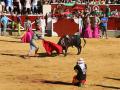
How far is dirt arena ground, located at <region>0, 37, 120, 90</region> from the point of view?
1494cm

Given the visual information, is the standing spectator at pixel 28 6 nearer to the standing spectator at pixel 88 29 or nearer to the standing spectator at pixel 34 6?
the standing spectator at pixel 34 6

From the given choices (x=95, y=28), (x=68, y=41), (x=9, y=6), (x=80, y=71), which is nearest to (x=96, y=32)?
(x=95, y=28)

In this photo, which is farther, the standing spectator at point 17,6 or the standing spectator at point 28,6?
the standing spectator at point 17,6

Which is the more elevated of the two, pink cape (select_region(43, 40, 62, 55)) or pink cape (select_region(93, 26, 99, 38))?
pink cape (select_region(43, 40, 62, 55))

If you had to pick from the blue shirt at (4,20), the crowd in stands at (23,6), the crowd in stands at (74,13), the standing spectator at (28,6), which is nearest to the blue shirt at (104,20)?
the crowd in stands at (74,13)

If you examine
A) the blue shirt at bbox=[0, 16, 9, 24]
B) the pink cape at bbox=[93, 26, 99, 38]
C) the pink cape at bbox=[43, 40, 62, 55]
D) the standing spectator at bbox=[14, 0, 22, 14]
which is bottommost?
the pink cape at bbox=[93, 26, 99, 38]

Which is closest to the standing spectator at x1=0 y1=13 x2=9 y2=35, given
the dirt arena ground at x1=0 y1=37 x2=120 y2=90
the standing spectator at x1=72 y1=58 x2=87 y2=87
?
the dirt arena ground at x1=0 y1=37 x2=120 y2=90

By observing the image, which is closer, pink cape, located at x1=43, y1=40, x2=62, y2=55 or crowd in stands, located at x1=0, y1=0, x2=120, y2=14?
pink cape, located at x1=43, y1=40, x2=62, y2=55

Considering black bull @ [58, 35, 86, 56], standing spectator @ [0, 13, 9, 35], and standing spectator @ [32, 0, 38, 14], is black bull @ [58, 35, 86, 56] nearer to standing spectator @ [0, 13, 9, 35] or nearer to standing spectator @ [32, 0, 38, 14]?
standing spectator @ [0, 13, 9, 35]

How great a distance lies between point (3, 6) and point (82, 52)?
8.77 metres

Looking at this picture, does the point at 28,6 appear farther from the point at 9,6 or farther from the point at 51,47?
the point at 51,47

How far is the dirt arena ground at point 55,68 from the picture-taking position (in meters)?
14.9

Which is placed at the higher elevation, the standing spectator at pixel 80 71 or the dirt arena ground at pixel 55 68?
the standing spectator at pixel 80 71

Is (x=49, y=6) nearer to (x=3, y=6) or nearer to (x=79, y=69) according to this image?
(x=3, y=6)
